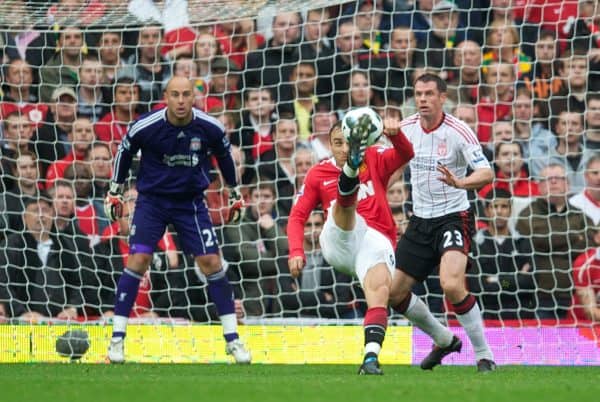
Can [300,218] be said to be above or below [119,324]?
above

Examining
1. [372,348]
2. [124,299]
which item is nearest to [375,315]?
[372,348]

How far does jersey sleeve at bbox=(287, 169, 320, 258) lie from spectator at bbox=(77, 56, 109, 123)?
4875 mm

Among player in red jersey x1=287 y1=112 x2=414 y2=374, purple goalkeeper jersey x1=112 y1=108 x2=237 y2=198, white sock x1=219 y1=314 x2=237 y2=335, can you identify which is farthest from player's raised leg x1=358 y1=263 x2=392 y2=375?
purple goalkeeper jersey x1=112 y1=108 x2=237 y2=198

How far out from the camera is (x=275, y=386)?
256 inches

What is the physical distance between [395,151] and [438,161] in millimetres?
723

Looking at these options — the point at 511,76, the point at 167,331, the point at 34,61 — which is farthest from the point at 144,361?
the point at 511,76

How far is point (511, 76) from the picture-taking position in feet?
40.8

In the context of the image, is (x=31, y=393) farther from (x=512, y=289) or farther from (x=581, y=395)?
(x=512, y=289)

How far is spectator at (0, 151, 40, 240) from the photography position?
12.3 meters

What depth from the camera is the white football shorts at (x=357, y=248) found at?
8047 millimetres

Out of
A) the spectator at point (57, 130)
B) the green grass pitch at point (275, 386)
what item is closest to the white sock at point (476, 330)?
the green grass pitch at point (275, 386)

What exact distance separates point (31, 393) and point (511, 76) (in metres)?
7.65

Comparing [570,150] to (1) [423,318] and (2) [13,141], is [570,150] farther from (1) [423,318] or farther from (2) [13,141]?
(2) [13,141]

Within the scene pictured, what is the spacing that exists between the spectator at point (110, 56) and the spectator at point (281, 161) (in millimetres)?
1885
